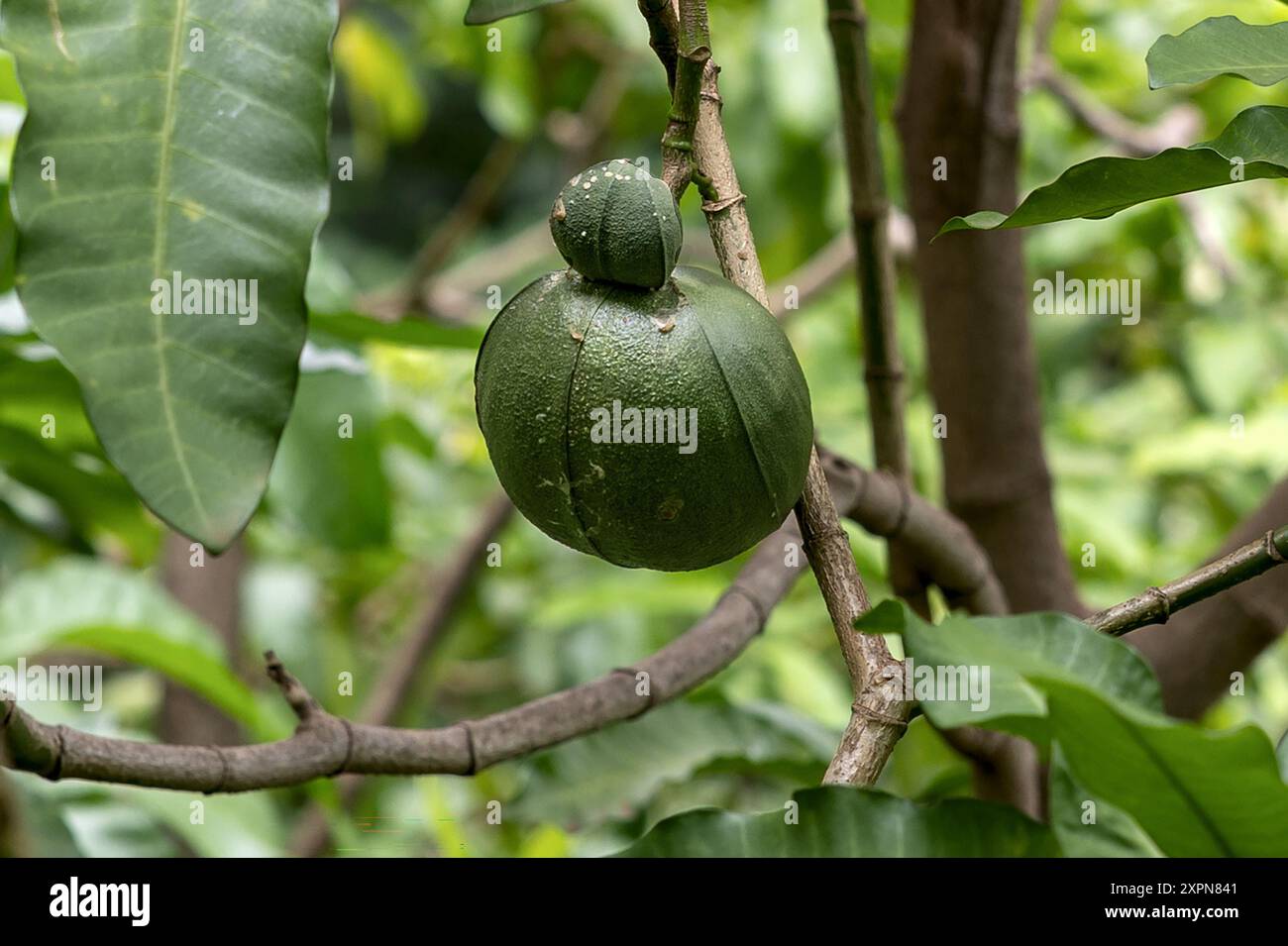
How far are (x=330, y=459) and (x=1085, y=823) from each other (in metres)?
0.81

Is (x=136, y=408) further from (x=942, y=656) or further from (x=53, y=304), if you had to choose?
(x=942, y=656)

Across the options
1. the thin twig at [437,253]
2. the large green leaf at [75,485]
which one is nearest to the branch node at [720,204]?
the large green leaf at [75,485]

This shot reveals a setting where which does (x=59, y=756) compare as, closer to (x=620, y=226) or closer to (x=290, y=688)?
(x=290, y=688)

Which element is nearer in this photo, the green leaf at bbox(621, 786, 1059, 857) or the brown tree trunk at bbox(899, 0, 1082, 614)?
the green leaf at bbox(621, 786, 1059, 857)

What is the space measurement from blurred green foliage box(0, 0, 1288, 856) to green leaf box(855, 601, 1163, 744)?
0.46 metres

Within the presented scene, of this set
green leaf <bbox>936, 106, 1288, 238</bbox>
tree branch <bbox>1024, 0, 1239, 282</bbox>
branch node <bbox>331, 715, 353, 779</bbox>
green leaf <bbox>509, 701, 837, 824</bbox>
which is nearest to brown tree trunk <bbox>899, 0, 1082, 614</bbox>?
green leaf <bbox>509, 701, 837, 824</bbox>

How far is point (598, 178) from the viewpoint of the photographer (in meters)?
0.49

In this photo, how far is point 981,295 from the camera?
977 millimetres

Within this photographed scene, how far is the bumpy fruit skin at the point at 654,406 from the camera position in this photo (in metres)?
0.47

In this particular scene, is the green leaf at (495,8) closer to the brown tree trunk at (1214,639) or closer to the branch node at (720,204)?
the branch node at (720,204)

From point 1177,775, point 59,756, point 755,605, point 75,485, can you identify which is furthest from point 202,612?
point 1177,775

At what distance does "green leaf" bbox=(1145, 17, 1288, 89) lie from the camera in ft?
1.69

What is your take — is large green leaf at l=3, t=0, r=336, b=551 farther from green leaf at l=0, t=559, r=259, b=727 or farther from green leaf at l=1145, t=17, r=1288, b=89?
green leaf at l=0, t=559, r=259, b=727

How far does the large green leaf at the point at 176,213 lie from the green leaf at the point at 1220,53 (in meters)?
0.33
